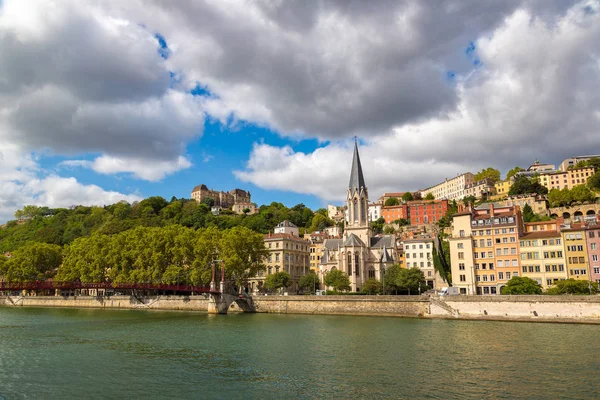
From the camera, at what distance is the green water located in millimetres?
21062

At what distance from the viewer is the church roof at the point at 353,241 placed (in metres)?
82.6

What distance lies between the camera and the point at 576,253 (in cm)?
5738

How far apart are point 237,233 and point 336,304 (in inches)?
735

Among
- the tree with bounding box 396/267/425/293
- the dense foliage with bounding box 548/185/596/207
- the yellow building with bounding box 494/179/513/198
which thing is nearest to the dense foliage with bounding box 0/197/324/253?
the yellow building with bounding box 494/179/513/198

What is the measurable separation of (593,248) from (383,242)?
3785cm

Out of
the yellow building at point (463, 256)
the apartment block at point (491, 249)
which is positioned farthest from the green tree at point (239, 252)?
the apartment block at point (491, 249)

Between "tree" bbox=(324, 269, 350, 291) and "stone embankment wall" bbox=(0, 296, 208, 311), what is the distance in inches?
773

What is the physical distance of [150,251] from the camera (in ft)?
242

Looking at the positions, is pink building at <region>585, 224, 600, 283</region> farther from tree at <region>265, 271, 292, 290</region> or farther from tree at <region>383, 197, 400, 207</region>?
tree at <region>383, 197, 400, 207</region>

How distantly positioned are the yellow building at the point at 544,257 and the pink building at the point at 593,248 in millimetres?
2797

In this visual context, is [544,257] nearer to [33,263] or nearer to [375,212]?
[33,263]

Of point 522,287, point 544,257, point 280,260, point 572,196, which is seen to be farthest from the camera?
point 572,196

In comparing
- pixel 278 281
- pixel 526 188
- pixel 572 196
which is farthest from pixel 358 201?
pixel 526 188

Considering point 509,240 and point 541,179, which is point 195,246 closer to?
point 509,240
